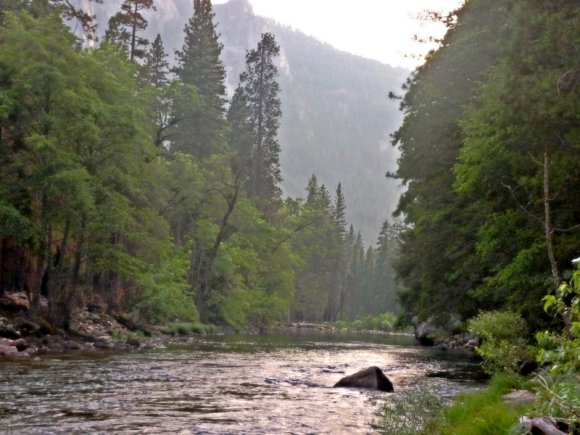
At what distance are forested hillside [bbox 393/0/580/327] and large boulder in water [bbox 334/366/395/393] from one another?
14.1ft

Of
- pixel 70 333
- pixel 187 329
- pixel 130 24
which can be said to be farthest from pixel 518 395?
pixel 130 24

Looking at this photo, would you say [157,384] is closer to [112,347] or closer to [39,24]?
[112,347]

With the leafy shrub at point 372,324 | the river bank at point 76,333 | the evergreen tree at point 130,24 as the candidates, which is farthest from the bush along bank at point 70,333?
the leafy shrub at point 372,324

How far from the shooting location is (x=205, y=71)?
6222 centimetres

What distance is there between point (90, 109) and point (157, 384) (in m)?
15.2

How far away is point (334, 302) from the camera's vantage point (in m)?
113

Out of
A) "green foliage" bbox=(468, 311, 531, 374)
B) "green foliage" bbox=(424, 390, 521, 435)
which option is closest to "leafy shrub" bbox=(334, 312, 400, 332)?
"green foliage" bbox=(468, 311, 531, 374)

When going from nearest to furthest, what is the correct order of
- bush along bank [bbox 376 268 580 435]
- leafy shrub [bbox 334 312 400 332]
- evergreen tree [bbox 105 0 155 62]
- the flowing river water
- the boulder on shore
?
bush along bank [bbox 376 268 580 435]
the flowing river water
evergreen tree [bbox 105 0 155 62]
the boulder on shore
leafy shrub [bbox 334 312 400 332]

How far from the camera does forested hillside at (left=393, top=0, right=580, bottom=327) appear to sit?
1477cm

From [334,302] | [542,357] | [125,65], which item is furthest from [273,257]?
[542,357]

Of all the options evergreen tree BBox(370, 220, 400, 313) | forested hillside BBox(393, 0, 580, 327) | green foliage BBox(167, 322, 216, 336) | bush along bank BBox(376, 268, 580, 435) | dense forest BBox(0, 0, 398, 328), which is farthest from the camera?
evergreen tree BBox(370, 220, 400, 313)

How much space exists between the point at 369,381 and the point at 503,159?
7.21m

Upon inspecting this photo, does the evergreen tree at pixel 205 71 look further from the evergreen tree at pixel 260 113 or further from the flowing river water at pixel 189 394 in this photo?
the flowing river water at pixel 189 394

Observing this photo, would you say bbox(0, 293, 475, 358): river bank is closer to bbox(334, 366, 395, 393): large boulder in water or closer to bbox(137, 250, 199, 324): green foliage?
bbox(137, 250, 199, 324): green foliage
